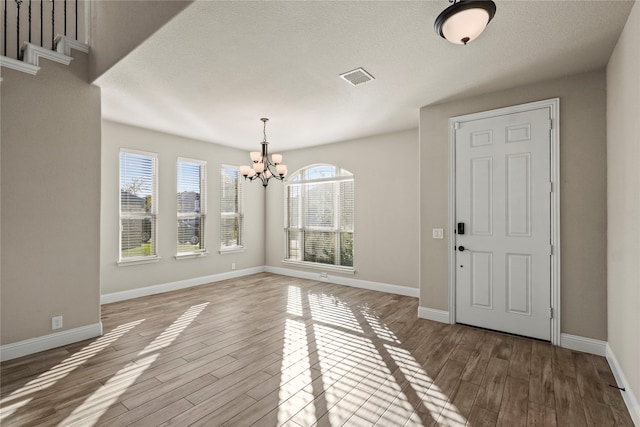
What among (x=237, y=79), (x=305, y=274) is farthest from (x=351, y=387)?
(x=305, y=274)

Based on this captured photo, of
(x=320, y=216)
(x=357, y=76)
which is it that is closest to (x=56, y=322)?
(x=357, y=76)

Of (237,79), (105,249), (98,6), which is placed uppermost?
(98,6)

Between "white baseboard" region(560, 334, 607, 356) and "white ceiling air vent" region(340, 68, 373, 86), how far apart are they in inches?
133

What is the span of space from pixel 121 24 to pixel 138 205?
3.00 meters

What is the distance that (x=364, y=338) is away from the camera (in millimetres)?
3473

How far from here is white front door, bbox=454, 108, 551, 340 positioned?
131 inches

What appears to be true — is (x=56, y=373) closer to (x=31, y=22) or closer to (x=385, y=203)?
(x=31, y=22)

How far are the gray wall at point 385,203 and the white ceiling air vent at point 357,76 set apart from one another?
7.19 feet

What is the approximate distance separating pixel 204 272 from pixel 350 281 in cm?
287

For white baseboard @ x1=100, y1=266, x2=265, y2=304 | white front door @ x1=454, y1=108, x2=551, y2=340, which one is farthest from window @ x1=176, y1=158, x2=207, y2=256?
white front door @ x1=454, y1=108, x2=551, y2=340

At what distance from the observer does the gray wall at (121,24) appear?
2.46m

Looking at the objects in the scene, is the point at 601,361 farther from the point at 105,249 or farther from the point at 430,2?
the point at 105,249

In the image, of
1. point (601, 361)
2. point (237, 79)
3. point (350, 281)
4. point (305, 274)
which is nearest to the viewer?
point (601, 361)

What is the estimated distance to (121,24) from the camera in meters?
2.95
